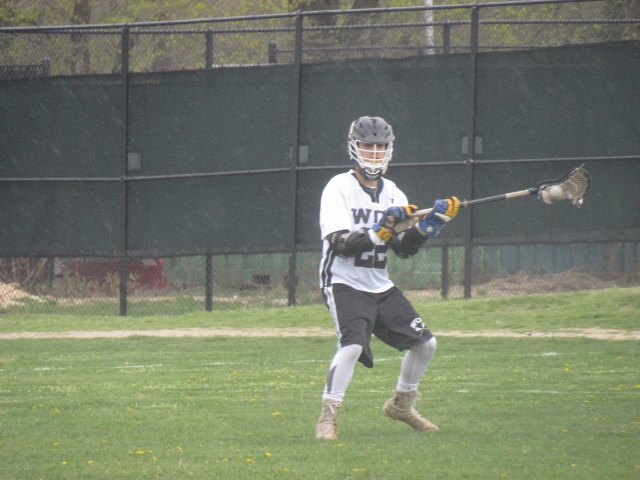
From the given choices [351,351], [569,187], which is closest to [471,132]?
[569,187]

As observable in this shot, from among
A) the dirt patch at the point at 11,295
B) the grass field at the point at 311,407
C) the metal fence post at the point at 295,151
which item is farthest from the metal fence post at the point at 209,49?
the grass field at the point at 311,407

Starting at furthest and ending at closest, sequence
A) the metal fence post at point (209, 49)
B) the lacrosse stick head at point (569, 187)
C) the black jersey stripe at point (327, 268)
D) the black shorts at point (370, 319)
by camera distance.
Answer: the metal fence post at point (209, 49), the lacrosse stick head at point (569, 187), the black jersey stripe at point (327, 268), the black shorts at point (370, 319)

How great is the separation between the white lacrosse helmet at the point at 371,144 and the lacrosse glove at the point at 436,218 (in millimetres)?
402

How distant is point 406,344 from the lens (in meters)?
6.35

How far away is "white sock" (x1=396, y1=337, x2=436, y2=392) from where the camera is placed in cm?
635

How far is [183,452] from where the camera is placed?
5.65m

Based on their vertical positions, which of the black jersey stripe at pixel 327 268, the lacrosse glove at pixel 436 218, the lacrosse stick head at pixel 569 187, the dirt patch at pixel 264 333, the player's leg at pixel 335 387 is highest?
the lacrosse stick head at pixel 569 187

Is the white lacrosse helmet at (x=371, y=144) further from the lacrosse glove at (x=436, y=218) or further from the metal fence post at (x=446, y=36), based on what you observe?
the metal fence post at (x=446, y=36)

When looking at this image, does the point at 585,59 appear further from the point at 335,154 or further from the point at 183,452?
the point at 183,452

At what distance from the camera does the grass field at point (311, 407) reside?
210 inches

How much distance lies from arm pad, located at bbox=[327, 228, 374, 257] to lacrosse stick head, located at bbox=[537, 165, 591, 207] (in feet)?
4.71

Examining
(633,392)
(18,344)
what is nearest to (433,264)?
(18,344)

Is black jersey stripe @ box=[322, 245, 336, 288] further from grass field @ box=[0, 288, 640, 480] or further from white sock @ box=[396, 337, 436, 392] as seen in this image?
grass field @ box=[0, 288, 640, 480]

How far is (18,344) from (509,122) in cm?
662
